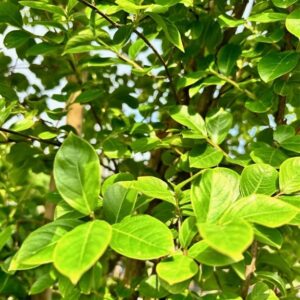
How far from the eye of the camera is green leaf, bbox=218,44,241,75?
25.9 inches

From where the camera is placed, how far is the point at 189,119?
2.02ft

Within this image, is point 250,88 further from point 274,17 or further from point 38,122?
point 38,122

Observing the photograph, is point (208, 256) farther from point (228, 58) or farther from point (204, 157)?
point (228, 58)

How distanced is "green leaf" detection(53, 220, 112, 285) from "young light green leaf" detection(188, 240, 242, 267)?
81 mm

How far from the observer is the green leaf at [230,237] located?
0.28 m

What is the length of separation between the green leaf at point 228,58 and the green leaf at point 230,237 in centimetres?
38

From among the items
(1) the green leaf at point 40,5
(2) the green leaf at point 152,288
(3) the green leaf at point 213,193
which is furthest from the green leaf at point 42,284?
(1) the green leaf at point 40,5

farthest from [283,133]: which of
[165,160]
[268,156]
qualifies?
[165,160]

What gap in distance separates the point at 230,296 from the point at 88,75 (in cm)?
75

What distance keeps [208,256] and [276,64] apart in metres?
0.28

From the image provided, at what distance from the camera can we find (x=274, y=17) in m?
0.54

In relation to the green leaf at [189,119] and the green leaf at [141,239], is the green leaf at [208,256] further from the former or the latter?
the green leaf at [189,119]

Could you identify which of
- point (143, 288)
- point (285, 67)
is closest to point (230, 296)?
point (143, 288)

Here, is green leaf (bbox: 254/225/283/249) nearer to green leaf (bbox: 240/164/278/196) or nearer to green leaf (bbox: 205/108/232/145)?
green leaf (bbox: 240/164/278/196)
